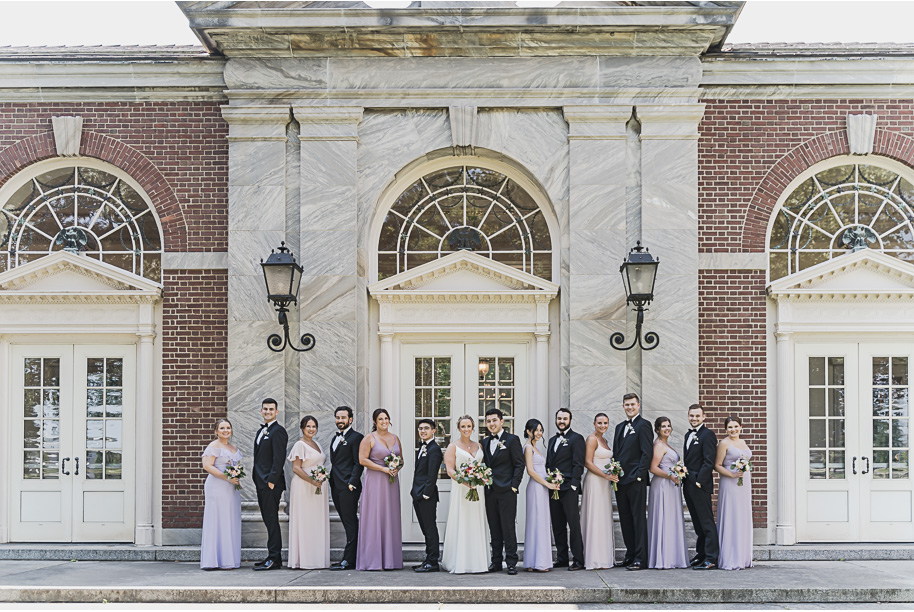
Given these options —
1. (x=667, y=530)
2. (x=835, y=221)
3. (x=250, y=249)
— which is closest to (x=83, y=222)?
(x=250, y=249)

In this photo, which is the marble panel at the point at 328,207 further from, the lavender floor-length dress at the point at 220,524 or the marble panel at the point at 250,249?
the lavender floor-length dress at the point at 220,524

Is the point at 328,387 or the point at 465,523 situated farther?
the point at 328,387

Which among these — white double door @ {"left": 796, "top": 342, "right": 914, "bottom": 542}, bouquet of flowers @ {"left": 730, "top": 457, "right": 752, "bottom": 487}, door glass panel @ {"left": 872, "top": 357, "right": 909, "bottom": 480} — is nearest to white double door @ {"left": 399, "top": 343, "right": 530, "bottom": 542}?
bouquet of flowers @ {"left": 730, "top": 457, "right": 752, "bottom": 487}

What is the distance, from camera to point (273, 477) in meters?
11.1

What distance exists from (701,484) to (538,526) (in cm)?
184

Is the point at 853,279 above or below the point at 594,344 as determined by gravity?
above

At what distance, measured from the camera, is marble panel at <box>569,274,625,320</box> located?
12.1 metres

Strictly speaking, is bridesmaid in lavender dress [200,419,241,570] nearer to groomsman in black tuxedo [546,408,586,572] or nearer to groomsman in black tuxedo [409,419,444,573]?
groomsman in black tuxedo [409,419,444,573]

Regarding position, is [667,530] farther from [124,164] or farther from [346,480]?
[124,164]

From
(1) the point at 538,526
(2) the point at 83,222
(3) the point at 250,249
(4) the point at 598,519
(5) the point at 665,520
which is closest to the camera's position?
(1) the point at 538,526

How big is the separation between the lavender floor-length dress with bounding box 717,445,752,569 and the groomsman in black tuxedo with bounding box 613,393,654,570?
83 cm

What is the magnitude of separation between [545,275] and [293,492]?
13.3ft

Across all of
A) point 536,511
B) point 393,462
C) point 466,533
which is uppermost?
point 393,462

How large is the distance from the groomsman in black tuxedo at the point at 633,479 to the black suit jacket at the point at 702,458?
45 cm
